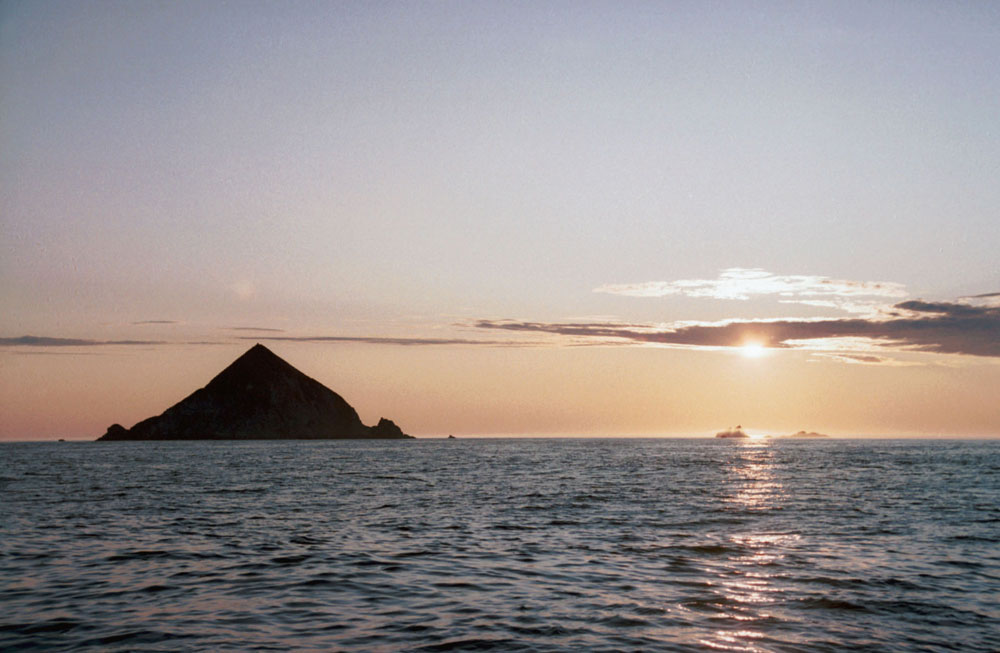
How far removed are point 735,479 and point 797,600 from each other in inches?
1828

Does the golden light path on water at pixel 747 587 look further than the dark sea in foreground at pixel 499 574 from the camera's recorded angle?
No

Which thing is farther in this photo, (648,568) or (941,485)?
(941,485)

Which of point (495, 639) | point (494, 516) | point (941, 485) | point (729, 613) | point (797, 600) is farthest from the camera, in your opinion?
point (941, 485)

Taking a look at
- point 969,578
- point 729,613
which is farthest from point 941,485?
point 729,613

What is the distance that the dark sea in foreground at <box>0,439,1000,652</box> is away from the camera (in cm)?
1441

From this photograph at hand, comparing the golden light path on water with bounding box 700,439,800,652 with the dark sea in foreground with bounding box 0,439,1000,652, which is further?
the dark sea in foreground with bounding box 0,439,1000,652

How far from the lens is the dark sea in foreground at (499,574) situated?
14406mm

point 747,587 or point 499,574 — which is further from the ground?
point 747,587

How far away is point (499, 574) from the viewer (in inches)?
810

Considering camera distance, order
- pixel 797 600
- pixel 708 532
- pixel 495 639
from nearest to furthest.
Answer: pixel 495 639
pixel 797 600
pixel 708 532

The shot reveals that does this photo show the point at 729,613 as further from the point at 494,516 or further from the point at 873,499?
the point at 873,499

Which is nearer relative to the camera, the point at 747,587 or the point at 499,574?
the point at 747,587

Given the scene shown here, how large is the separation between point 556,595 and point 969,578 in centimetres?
1181

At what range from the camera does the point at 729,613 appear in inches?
632
